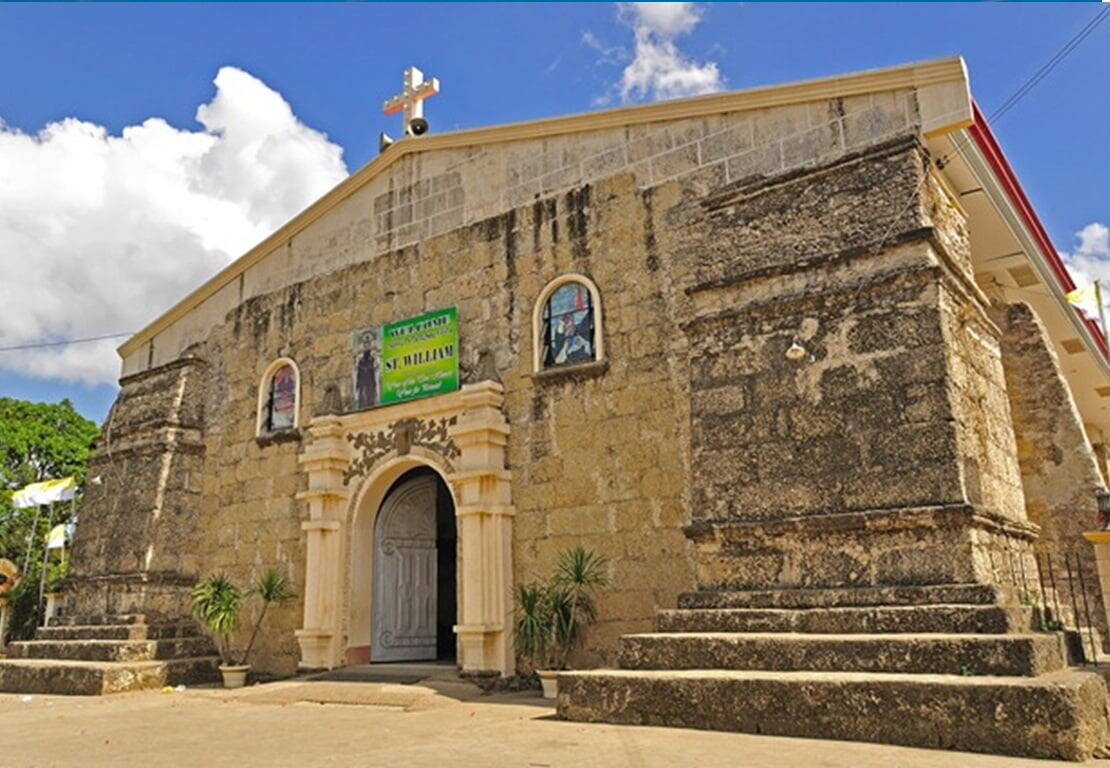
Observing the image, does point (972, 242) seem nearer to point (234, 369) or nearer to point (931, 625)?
point (931, 625)

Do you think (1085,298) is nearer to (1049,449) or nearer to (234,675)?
(1049,449)

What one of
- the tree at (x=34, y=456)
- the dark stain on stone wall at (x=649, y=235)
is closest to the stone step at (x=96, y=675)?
the dark stain on stone wall at (x=649, y=235)

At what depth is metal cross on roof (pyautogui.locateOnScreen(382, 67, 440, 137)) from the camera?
11.1 metres

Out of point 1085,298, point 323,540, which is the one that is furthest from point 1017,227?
point 323,540

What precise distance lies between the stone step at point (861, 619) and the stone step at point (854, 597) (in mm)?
55

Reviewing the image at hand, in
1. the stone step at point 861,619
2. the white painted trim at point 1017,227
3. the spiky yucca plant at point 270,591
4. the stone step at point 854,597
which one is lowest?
the stone step at point 861,619

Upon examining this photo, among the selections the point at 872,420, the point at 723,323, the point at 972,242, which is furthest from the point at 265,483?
the point at 972,242

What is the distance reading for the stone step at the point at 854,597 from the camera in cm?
547

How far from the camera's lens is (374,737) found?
19.9 ft

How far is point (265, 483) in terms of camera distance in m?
11.2

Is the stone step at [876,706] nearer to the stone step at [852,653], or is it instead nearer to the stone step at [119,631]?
the stone step at [852,653]

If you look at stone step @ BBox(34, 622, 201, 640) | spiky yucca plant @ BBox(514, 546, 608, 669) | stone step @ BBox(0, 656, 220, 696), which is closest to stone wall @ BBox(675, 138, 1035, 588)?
spiky yucca plant @ BBox(514, 546, 608, 669)

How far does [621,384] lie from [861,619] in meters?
3.44

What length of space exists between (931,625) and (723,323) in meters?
2.72
